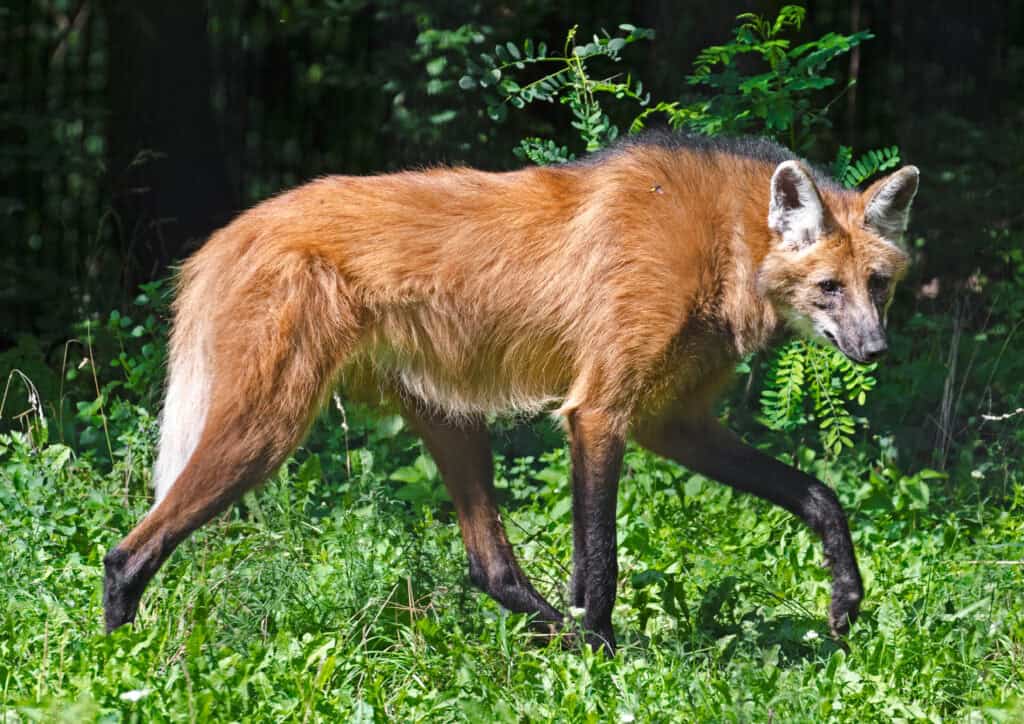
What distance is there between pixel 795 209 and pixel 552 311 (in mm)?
755

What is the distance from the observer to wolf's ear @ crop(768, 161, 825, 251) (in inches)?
135

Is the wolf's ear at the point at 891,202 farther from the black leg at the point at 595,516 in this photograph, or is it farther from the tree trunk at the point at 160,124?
the tree trunk at the point at 160,124

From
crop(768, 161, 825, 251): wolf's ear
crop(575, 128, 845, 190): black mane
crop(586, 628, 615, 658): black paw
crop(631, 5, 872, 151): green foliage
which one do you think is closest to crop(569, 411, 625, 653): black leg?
crop(586, 628, 615, 658): black paw

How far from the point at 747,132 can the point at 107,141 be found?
3.68 metres

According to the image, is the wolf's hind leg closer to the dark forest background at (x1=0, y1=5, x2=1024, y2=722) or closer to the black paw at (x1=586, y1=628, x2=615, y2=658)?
the dark forest background at (x1=0, y1=5, x2=1024, y2=722)

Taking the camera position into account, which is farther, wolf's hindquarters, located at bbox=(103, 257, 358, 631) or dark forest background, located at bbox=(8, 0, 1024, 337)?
dark forest background, located at bbox=(8, 0, 1024, 337)

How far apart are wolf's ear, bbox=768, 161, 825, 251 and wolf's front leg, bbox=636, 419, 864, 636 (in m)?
0.62

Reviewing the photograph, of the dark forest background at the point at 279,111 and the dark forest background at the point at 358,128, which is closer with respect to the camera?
the dark forest background at the point at 358,128

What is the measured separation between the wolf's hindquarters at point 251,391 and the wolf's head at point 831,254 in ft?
4.10

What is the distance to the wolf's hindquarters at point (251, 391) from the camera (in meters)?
3.21

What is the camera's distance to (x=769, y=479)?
3.65m

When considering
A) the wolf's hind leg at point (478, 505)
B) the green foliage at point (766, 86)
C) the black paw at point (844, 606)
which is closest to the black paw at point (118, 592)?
the wolf's hind leg at point (478, 505)

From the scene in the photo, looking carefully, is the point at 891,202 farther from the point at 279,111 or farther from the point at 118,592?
the point at 279,111

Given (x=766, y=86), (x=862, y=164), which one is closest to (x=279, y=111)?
(x=766, y=86)
